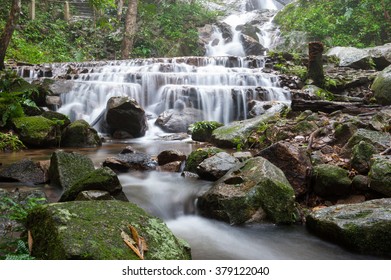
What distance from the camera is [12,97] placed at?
27.1 ft

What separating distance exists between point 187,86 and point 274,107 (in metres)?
3.72

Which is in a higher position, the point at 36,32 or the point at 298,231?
the point at 36,32

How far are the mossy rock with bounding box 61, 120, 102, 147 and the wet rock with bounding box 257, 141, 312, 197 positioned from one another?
4837mm

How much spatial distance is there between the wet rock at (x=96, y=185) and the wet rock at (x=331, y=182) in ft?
8.27

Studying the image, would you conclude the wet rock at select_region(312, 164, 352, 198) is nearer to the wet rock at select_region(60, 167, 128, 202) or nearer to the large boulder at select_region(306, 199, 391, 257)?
the large boulder at select_region(306, 199, 391, 257)

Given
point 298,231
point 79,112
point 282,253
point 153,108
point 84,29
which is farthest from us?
point 84,29

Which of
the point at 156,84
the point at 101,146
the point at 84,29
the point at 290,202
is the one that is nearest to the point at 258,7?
the point at 84,29

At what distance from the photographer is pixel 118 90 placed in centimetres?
1223

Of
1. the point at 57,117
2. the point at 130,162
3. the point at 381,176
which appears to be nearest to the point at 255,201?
the point at 381,176

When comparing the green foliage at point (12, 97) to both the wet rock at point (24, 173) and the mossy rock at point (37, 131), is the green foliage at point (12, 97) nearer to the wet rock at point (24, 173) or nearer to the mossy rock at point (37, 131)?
the mossy rock at point (37, 131)

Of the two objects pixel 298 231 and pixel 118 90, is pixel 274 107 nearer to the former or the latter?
pixel 118 90

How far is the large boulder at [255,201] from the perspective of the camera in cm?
374

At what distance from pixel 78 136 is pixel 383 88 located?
7672 millimetres

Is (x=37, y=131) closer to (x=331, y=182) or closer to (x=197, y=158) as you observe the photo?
(x=197, y=158)
